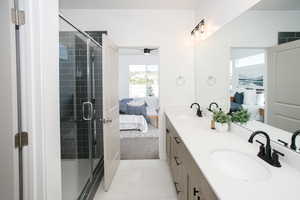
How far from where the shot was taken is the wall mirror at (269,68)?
1.14 metres

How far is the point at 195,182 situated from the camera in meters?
1.17

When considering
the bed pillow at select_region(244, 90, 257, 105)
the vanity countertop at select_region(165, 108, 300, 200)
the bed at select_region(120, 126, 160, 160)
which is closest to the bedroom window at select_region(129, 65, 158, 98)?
the bed at select_region(120, 126, 160, 160)

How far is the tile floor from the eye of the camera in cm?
212

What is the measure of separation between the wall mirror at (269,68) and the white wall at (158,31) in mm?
1282

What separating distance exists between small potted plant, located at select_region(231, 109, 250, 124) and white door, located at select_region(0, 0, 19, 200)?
1.85 metres

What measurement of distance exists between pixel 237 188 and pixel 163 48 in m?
2.63

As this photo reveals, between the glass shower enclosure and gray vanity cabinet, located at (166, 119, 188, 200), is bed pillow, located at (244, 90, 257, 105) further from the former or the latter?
the glass shower enclosure

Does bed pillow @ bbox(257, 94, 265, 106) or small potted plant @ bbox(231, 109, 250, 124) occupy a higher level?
bed pillow @ bbox(257, 94, 265, 106)

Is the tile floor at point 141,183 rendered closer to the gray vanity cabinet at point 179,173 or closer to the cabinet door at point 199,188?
the gray vanity cabinet at point 179,173

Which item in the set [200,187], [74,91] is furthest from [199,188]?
[74,91]

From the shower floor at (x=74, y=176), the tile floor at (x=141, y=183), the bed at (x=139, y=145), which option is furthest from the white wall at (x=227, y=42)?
the shower floor at (x=74, y=176)

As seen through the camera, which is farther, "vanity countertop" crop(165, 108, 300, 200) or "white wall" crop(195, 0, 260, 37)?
"white wall" crop(195, 0, 260, 37)

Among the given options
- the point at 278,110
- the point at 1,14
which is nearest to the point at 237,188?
the point at 278,110

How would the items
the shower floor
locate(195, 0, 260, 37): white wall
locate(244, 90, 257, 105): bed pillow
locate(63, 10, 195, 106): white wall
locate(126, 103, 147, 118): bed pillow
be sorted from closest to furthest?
locate(244, 90, 257, 105): bed pillow → locate(195, 0, 260, 37): white wall → the shower floor → locate(63, 10, 195, 106): white wall → locate(126, 103, 147, 118): bed pillow
